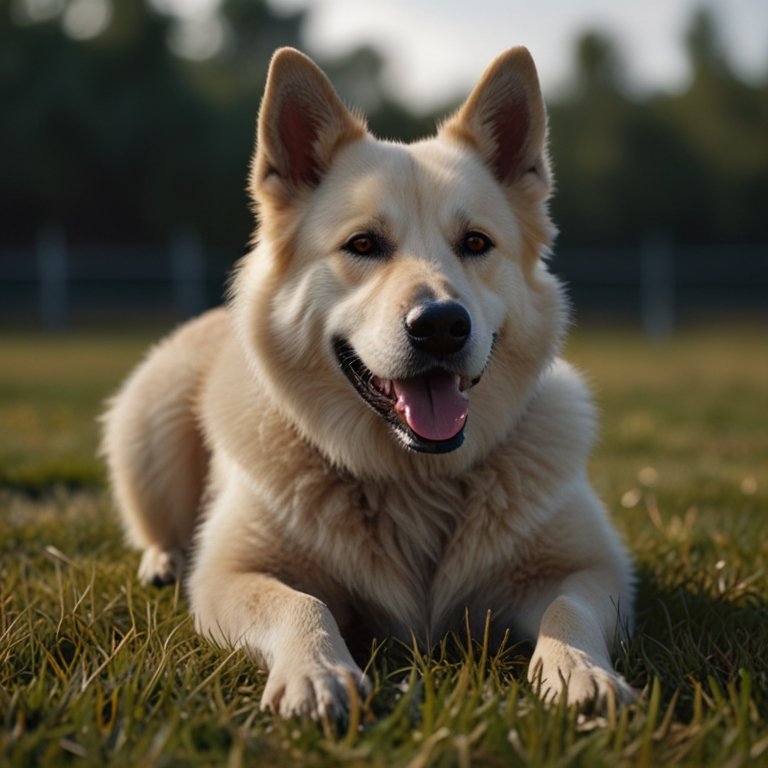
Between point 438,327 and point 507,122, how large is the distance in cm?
111

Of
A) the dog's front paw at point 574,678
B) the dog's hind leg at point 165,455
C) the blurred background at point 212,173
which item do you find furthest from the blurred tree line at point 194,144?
the dog's front paw at point 574,678

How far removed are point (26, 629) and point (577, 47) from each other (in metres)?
39.9

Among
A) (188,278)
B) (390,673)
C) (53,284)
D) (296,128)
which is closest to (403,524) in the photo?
(390,673)

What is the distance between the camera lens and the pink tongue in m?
2.86

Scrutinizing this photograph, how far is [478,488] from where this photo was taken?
3070 mm

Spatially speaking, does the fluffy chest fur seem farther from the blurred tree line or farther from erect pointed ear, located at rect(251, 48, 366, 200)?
the blurred tree line

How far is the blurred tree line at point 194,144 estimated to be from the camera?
97.7 ft

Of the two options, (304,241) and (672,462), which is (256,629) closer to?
(304,241)

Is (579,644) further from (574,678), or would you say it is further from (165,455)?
(165,455)

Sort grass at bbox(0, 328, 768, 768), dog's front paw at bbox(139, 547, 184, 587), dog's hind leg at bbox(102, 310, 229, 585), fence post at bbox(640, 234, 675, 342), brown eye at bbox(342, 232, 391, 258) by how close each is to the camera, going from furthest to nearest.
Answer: fence post at bbox(640, 234, 675, 342), dog's hind leg at bbox(102, 310, 229, 585), dog's front paw at bbox(139, 547, 184, 587), brown eye at bbox(342, 232, 391, 258), grass at bbox(0, 328, 768, 768)

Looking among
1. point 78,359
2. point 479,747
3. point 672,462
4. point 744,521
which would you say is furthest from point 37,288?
point 479,747

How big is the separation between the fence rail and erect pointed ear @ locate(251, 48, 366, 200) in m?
19.8

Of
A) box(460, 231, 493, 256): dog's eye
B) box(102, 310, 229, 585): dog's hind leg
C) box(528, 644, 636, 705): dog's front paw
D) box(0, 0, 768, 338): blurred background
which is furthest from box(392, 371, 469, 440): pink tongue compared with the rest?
box(0, 0, 768, 338): blurred background

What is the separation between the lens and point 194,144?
30.8m
